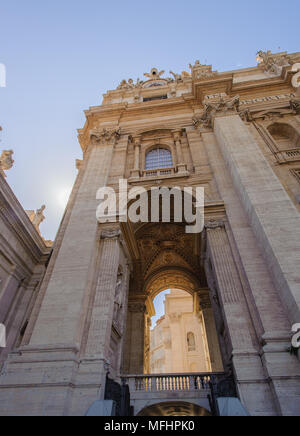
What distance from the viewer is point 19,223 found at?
11.6m

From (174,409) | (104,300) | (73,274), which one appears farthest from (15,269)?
(174,409)

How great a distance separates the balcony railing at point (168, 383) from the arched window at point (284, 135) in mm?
11478

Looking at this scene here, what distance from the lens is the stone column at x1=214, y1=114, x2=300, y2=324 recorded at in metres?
6.86

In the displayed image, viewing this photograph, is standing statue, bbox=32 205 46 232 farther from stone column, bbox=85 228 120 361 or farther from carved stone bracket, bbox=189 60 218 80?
carved stone bracket, bbox=189 60 218 80

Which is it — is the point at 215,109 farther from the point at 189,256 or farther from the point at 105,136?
the point at 189,256

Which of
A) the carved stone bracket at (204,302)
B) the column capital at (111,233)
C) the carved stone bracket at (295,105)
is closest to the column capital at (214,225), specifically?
the column capital at (111,233)

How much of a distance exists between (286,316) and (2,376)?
24.9ft

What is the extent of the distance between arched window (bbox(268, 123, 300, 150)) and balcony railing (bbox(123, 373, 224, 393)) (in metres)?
11.5

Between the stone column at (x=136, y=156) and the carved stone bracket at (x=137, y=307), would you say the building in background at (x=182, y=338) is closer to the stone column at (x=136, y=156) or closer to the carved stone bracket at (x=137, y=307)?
the carved stone bracket at (x=137, y=307)

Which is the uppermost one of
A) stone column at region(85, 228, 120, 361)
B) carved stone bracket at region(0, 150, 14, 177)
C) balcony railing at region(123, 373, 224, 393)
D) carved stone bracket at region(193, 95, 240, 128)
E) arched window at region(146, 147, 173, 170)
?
carved stone bracket at region(193, 95, 240, 128)

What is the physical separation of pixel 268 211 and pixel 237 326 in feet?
12.6

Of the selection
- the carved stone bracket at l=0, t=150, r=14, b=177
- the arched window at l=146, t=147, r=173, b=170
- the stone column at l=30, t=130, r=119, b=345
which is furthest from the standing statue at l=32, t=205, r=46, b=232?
the arched window at l=146, t=147, r=173, b=170
